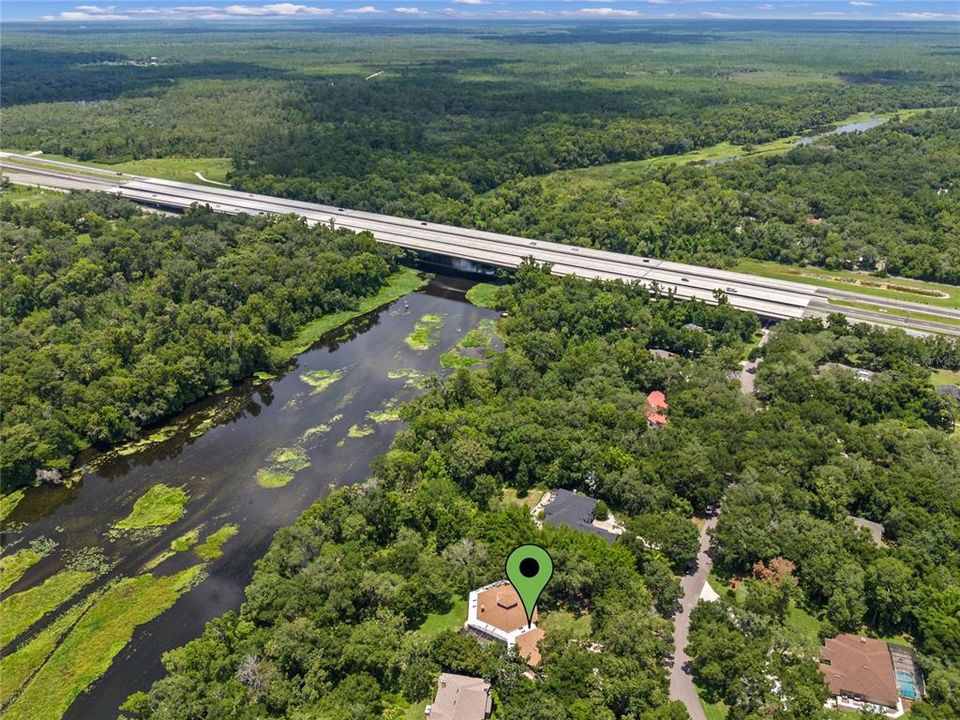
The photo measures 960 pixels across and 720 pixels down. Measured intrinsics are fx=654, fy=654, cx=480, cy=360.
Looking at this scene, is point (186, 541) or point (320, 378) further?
point (320, 378)

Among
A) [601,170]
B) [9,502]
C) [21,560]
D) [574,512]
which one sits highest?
[601,170]

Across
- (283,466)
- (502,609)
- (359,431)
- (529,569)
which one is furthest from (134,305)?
(529,569)

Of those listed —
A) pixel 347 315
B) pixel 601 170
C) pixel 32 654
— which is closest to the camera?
pixel 32 654

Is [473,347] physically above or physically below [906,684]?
below

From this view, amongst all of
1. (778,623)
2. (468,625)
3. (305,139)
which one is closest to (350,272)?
(468,625)

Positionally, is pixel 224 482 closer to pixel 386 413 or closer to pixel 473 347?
pixel 386 413

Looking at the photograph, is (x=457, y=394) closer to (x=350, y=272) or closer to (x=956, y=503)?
(x=350, y=272)

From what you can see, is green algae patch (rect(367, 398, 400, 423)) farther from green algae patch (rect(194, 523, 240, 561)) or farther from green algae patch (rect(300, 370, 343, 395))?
green algae patch (rect(194, 523, 240, 561))
